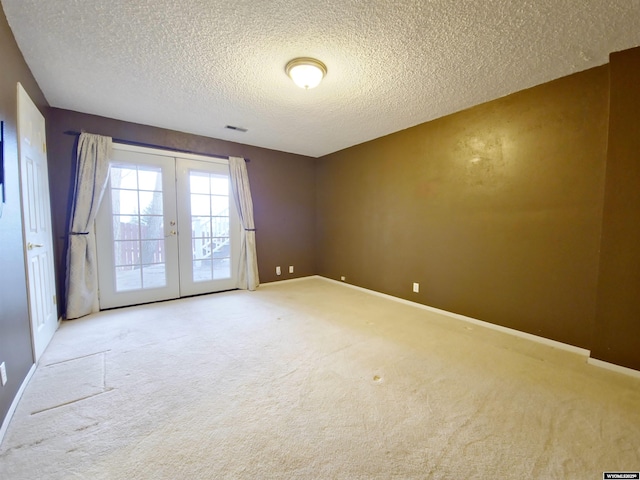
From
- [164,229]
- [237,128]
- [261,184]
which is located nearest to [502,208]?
[237,128]

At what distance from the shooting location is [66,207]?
318 centimetres

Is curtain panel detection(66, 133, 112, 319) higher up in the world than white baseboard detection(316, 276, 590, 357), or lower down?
higher up

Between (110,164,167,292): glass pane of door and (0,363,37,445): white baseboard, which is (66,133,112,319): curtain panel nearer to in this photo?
(110,164,167,292): glass pane of door

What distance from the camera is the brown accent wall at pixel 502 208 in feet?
7.55

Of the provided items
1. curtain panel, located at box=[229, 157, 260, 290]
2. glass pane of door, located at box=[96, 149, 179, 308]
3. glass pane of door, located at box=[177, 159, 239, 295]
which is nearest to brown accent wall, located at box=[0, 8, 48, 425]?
glass pane of door, located at box=[96, 149, 179, 308]

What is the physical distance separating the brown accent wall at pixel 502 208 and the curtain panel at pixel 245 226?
2005mm

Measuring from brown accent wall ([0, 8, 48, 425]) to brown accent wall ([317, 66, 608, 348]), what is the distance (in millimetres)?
3823

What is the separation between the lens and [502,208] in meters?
2.78

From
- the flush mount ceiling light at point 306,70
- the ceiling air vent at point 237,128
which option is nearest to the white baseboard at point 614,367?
the flush mount ceiling light at point 306,70

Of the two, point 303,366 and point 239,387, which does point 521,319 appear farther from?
point 239,387

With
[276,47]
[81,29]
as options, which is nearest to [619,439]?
[276,47]

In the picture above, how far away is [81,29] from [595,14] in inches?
137

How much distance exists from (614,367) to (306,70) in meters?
3.47

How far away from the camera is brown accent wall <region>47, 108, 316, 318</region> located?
123 inches
